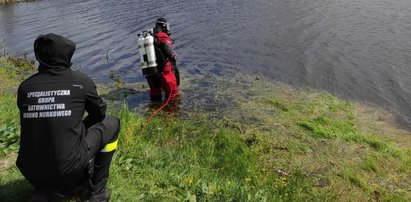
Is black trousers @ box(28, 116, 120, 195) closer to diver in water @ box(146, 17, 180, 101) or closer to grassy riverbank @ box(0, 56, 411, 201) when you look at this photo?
grassy riverbank @ box(0, 56, 411, 201)

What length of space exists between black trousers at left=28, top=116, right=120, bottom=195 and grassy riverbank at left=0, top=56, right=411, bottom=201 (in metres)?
0.51

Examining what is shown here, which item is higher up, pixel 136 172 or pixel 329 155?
pixel 136 172

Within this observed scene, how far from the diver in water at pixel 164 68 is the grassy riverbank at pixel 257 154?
0.85 m

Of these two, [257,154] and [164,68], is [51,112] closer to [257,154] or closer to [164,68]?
[257,154]

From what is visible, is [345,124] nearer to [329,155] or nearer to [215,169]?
[329,155]

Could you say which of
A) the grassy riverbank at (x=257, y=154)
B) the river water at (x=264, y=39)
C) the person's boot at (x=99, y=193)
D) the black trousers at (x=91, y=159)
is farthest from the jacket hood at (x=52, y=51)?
the river water at (x=264, y=39)

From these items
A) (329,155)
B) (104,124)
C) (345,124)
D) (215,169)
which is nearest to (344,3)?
(345,124)

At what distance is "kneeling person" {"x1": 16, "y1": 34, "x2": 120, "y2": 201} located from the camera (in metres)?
4.39

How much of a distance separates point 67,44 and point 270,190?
388cm

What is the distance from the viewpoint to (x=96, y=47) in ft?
59.9

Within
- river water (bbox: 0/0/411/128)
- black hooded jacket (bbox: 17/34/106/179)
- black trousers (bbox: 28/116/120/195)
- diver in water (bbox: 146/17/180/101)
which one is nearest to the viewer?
black hooded jacket (bbox: 17/34/106/179)

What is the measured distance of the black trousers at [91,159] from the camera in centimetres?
470

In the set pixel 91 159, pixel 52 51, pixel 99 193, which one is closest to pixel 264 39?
pixel 99 193

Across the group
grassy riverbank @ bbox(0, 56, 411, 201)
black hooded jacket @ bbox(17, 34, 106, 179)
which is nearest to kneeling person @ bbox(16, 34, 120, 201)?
black hooded jacket @ bbox(17, 34, 106, 179)
